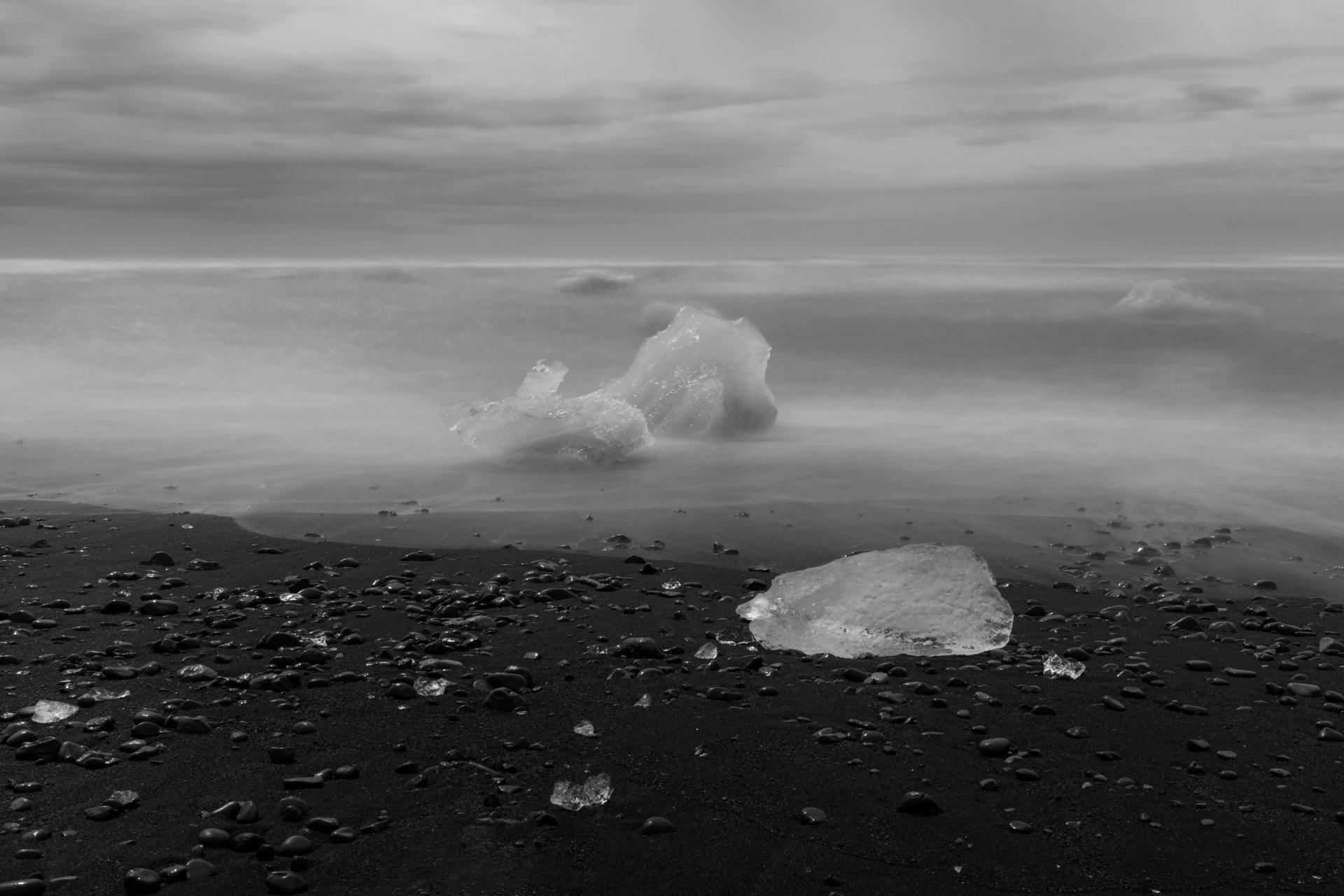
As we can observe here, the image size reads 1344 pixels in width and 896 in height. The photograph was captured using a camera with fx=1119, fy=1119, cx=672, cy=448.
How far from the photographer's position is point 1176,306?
17484 mm

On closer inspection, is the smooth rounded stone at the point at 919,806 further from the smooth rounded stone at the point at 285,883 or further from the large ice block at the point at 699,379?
the large ice block at the point at 699,379

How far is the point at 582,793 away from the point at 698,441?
7.08 meters

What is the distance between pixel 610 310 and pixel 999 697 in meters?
15.2

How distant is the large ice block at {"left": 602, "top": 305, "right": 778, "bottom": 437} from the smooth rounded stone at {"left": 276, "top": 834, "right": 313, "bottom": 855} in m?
7.32

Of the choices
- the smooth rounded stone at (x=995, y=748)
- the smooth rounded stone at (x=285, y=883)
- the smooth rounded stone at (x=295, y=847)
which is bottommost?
the smooth rounded stone at (x=995, y=748)

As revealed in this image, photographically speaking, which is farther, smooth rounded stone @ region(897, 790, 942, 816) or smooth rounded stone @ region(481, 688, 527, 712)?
smooth rounded stone @ region(481, 688, 527, 712)

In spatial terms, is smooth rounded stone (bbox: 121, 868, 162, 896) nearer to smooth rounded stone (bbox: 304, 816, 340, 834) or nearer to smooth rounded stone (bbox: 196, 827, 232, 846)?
smooth rounded stone (bbox: 196, 827, 232, 846)

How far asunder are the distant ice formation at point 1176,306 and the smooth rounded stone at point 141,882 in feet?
56.8

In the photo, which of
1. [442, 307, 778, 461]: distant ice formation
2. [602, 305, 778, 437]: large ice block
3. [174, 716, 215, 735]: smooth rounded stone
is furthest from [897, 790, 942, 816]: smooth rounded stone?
[602, 305, 778, 437]: large ice block

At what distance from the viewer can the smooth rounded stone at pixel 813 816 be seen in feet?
10.8

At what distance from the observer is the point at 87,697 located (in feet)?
13.2

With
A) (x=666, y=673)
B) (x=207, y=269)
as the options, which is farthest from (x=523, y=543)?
(x=207, y=269)

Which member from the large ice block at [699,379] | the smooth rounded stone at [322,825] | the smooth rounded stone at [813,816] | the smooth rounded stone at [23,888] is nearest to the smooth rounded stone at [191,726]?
the smooth rounded stone at [322,825]

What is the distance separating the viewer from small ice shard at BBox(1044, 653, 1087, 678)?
4.52 m
